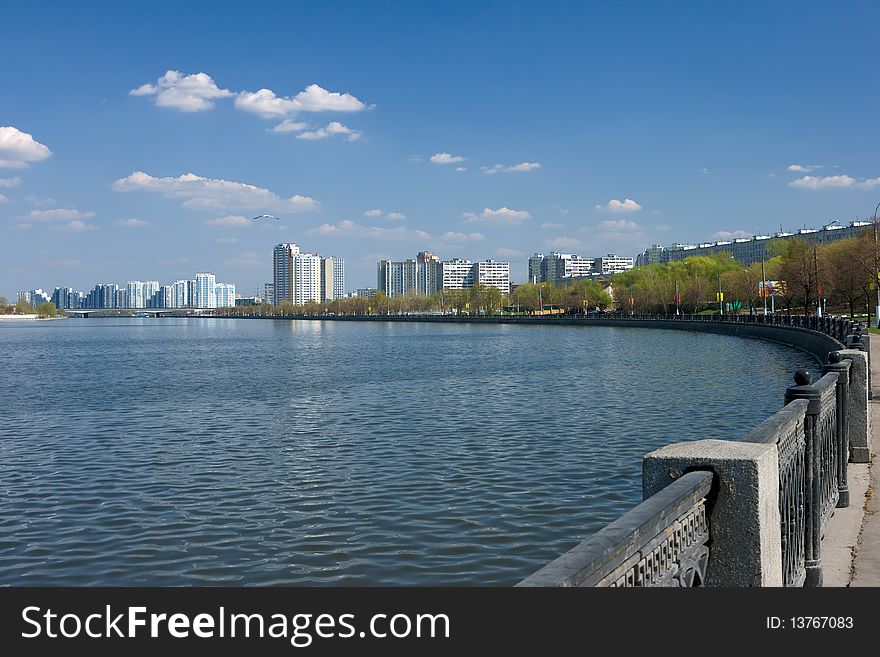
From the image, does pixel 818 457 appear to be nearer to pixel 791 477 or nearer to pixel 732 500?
pixel 791 477

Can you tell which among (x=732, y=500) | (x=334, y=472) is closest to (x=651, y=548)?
(x=732, y=500)

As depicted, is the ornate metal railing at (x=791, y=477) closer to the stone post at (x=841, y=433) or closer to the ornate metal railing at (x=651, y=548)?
the ornate metal railing at (x=651, y=548)

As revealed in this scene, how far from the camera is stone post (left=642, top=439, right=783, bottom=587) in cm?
439

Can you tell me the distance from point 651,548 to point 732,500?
110 centimetres

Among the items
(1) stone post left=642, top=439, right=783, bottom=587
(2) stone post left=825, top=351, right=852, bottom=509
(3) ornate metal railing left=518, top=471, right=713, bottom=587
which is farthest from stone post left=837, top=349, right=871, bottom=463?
(3) ornate metal railing left=518, top=471, right=713, bottom=587

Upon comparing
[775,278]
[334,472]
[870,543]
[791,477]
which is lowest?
[334,472]

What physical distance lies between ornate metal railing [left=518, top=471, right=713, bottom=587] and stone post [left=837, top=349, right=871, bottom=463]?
7329mm

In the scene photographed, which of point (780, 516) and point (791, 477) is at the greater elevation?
point (791, 477)

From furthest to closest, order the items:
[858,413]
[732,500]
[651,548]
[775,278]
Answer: [775,278] < [858,413] < [732,500] < [651,548]

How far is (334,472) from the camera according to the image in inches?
637

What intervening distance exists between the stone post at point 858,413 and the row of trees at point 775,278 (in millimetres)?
A: 46989

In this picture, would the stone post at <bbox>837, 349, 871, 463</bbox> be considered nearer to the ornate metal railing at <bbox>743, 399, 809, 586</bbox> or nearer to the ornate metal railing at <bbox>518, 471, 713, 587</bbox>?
the ornate metal railing at <bbox>743, 399, 809, 586</bbox>

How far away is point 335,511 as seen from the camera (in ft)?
42.7

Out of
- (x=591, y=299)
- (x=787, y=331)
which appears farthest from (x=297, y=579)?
(x=591, y=299)
